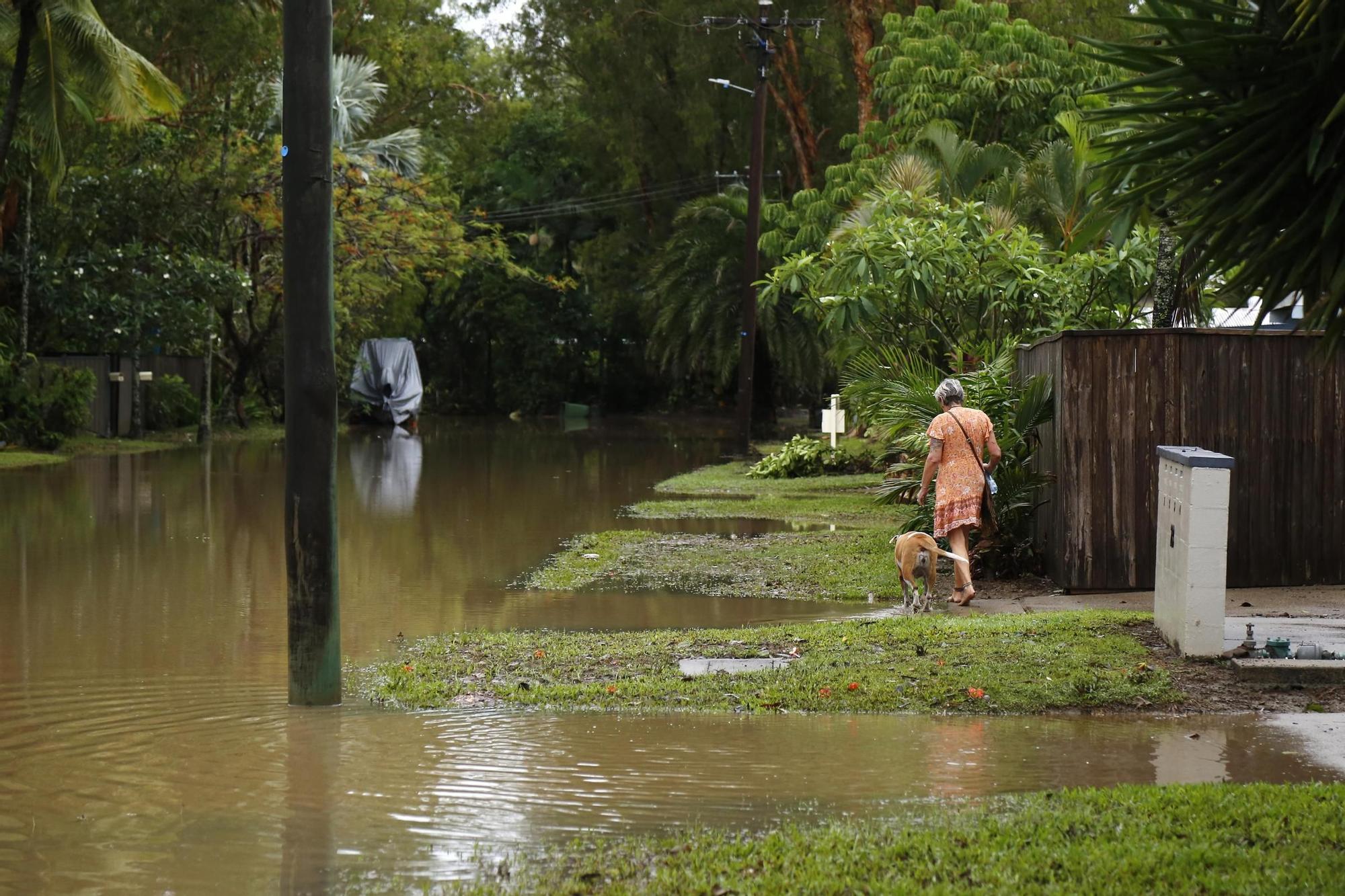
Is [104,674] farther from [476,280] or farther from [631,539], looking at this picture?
[476,280]

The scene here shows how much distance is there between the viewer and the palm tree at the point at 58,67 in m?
22.7

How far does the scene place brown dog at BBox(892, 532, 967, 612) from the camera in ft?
35.9

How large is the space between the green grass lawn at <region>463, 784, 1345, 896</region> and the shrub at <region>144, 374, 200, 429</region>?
105ft

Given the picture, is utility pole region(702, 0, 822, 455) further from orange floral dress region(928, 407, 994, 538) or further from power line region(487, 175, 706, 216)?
orange floral dress region(928, 407, 994, 538)

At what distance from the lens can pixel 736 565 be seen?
1460 centimetres

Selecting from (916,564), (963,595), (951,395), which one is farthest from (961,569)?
(951,395)

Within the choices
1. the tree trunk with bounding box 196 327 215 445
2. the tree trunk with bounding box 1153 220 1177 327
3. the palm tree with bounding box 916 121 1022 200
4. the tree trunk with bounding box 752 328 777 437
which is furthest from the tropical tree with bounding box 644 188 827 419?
the tree trunk with bounding box 1153 220 1177 327

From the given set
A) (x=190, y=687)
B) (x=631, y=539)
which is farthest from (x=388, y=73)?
(x=190, y=687)

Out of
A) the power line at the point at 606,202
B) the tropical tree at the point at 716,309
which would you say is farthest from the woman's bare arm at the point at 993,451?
the power line at the point at 606,202

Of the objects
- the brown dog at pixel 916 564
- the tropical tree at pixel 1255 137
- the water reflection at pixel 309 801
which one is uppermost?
the tropical tree at pixel 1255 137

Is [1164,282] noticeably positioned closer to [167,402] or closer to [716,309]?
[167,402]

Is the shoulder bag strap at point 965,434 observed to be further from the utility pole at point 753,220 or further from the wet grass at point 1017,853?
the utility pole at point 753,220

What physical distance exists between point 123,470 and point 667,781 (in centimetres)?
2146

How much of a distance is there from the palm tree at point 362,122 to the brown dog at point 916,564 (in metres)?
29.2
